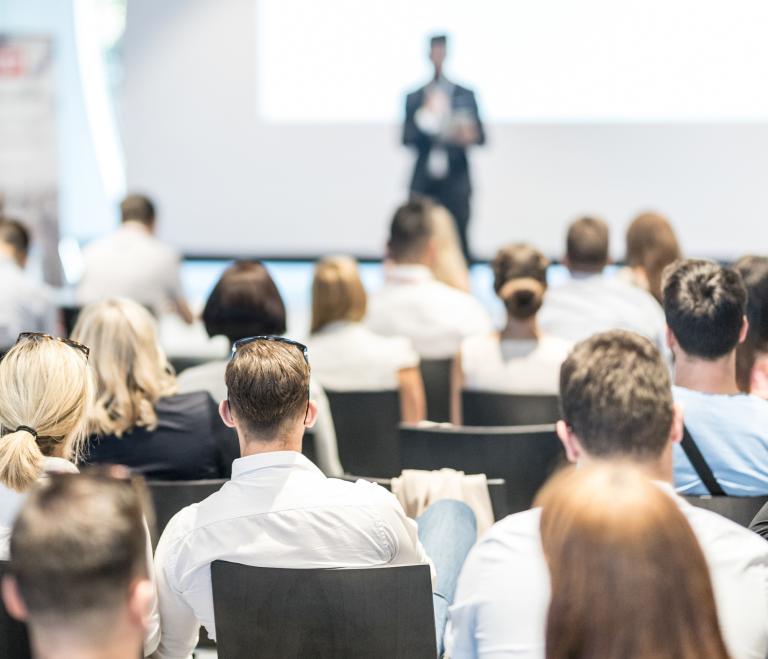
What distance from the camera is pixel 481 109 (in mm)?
8680

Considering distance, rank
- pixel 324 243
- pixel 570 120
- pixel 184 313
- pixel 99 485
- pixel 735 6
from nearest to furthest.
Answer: pixel 99 485
pixel 184 313
pixel 735 6
pixel 570 120
pixel 324 243

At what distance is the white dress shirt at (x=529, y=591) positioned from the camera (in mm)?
1676

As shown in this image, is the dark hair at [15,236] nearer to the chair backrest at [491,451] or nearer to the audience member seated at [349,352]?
the audience member seated at [349,352]

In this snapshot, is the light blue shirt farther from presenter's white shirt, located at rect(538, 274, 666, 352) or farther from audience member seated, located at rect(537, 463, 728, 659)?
presenter's white shirt, located at rect(538, 274, 666, 352)

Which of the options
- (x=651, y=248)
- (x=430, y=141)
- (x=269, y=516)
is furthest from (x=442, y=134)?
(x=269, y=516)

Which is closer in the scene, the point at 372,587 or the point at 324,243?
the point at 372,587

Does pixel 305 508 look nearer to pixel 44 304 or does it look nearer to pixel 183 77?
pixel 44 304

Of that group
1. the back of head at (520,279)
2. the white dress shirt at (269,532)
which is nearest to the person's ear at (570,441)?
the white dress shirt at (269,532)

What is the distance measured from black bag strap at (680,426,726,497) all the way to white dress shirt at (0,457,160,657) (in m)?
1.26

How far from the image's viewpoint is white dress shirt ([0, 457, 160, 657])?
7.01 feet

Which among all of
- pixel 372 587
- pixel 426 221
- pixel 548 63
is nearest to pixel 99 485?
pixel 372 587

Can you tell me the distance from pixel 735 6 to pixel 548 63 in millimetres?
1431

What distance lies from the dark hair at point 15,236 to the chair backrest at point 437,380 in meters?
2.14

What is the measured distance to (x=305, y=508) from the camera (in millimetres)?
2133
